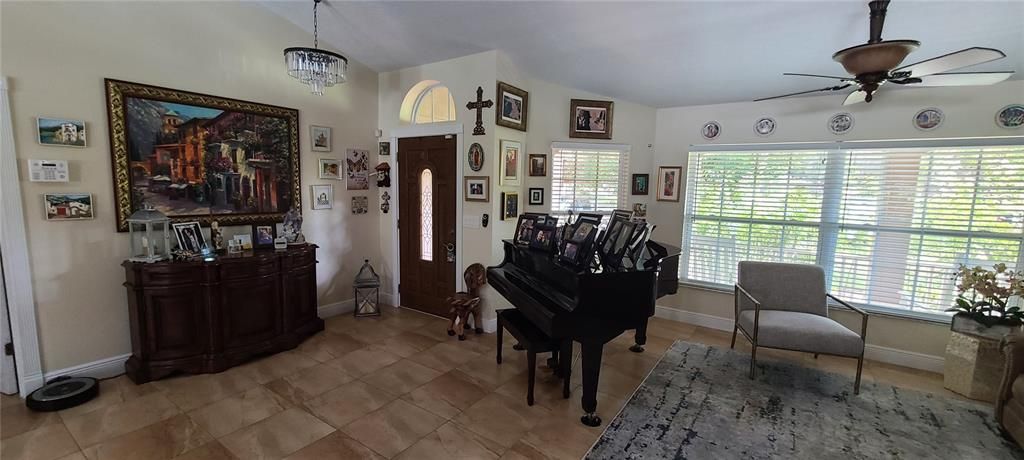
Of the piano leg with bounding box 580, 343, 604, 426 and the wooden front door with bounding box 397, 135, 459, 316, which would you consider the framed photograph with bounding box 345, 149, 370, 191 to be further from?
the piano leg with bounding box 580, 343, 604, 426

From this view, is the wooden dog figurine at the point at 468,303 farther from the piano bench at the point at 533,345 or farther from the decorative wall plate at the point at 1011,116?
the decorative wall plate at the point at 1011,116

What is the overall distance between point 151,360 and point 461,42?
349 cm

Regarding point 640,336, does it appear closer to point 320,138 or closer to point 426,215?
point 426,215

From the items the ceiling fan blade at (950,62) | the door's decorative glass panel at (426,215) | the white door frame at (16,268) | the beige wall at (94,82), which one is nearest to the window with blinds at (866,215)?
the ceiling fan blade at (950,62)

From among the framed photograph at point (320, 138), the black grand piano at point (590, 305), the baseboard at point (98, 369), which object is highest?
the framed photograph at point (320, 138)

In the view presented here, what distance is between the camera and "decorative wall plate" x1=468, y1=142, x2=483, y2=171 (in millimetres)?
4008

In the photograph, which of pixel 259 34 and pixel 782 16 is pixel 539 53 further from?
pixel 259 34

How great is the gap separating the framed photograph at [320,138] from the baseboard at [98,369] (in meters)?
2.31

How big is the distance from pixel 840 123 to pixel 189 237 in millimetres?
5679

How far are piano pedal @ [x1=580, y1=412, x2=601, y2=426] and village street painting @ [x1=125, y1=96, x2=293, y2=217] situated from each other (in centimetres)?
334

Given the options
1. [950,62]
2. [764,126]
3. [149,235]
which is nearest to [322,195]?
[149,235]

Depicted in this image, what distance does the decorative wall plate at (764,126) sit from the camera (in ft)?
13.4

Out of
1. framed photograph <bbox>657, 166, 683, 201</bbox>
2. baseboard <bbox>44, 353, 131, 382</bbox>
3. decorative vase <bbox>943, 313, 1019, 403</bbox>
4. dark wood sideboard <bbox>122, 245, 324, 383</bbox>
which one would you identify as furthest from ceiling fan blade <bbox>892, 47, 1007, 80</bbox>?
baseboard <bbox>44, 353, 131, 382</bbox>

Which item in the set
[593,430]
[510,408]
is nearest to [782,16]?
[593,430]
